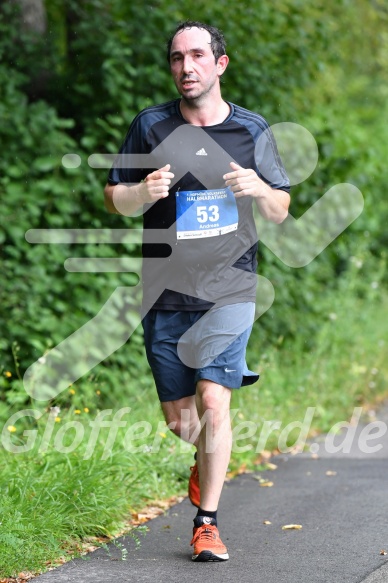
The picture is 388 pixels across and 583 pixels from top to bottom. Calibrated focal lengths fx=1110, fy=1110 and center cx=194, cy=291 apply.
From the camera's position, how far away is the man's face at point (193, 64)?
5.00 meters

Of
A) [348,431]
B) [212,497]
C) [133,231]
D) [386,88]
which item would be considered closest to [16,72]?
[133,231]

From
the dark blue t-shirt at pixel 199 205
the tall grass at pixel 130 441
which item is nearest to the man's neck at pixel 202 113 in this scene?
the dark blue t-shirt at pixel 199 205

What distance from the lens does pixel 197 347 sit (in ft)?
16.7

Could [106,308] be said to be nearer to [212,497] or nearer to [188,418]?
[188,418]

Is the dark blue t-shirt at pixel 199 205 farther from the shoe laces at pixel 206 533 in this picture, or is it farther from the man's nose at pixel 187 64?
the shoe laces at pixel 206 533

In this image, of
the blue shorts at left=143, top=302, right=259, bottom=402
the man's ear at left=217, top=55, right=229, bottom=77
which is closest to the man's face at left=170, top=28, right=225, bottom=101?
the man's ear at left=217, top=55, right=229, bottom=77

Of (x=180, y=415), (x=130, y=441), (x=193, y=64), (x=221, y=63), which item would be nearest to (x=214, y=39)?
(x=221, y=63)

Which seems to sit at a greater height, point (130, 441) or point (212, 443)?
point (212, 443)

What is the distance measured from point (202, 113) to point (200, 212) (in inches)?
18.2

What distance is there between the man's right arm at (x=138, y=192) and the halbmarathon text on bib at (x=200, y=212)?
0.13 m

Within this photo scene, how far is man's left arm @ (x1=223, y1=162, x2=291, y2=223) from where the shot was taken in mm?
4797

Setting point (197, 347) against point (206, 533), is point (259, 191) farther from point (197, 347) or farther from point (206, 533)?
point (206, 533)

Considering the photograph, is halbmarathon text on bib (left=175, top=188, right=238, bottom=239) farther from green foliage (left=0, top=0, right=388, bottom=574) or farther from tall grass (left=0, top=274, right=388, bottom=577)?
green foliage (left=0, top=0, right=388, bottom=574)

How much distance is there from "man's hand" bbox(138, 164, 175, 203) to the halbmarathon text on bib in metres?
0.17
